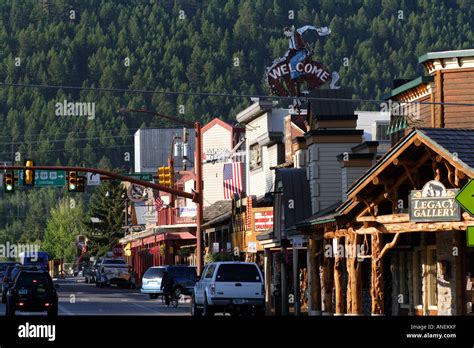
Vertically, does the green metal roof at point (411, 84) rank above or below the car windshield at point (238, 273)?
above

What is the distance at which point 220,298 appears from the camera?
42.9 meters

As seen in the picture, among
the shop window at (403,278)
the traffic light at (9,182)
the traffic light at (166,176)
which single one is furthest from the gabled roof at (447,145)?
the traffic light at (166,176)

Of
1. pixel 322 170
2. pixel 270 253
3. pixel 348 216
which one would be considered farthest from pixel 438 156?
pixel 270 253

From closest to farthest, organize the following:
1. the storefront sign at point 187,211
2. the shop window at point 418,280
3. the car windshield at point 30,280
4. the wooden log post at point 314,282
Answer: the shop window at point 418,280, the car windshield at point 30,280, the wooden log post at point 314,282, the storefront sign at point 187,211

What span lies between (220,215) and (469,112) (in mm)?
38450

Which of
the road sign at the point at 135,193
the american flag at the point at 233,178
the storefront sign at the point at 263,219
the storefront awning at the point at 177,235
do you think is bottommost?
Answer: the storefront sign at the point at 263,219

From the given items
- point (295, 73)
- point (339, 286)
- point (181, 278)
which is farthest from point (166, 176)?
point (339, 286)

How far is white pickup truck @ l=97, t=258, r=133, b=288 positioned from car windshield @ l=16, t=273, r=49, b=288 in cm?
4396

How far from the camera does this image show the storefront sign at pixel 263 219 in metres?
59.5

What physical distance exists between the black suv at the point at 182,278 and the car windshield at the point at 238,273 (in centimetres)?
1494

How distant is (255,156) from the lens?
242 feet

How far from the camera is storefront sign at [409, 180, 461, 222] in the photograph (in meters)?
34.2

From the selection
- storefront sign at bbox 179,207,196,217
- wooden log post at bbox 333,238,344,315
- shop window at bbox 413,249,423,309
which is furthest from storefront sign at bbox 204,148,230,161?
shop window at bbox 413,249,423,309

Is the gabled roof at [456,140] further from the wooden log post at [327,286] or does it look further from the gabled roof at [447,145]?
the wooden log post at [327,286]
